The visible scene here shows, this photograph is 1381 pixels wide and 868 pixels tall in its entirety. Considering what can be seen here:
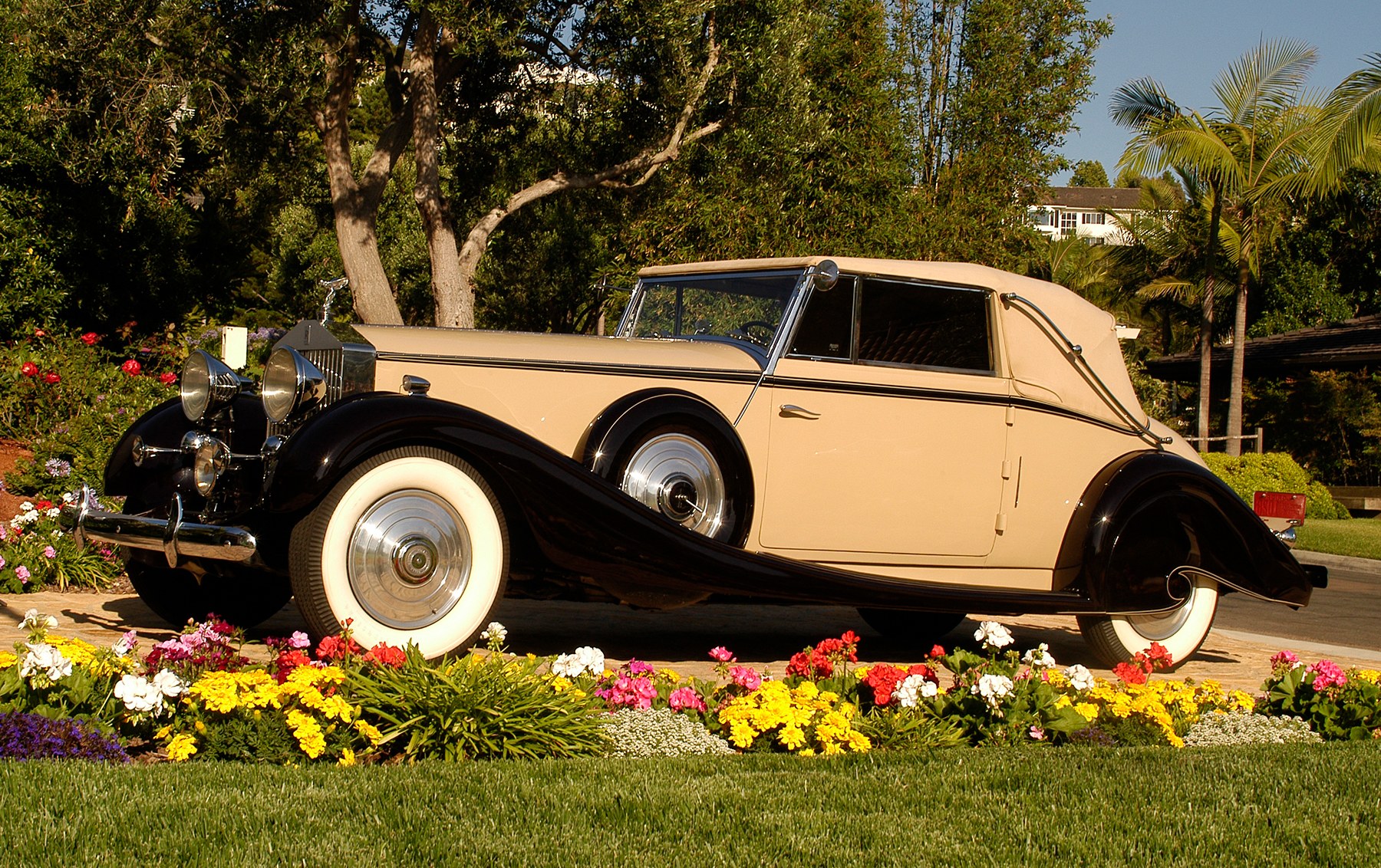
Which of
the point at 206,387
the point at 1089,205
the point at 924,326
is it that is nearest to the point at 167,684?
the point at 206,387

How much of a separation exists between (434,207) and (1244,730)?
11.3m

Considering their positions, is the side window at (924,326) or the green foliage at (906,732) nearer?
the green foliage at (906,732)

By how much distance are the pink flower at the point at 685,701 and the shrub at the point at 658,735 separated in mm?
45

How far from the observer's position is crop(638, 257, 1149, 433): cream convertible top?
5836mm

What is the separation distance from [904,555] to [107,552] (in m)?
4.51

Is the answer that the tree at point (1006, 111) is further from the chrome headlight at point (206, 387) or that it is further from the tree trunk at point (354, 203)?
the chrome headlight at point (206, 387)

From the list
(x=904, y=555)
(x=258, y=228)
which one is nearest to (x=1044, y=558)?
(x=904, y=555)

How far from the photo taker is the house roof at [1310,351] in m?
24.0

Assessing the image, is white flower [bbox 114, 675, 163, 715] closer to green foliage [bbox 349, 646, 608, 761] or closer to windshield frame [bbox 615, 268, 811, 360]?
green foliage [bbox 349, 646, 608, 761]

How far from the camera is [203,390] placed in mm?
5125

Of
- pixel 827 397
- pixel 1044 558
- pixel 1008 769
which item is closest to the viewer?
pixel 1008 769

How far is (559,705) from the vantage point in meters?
3.95

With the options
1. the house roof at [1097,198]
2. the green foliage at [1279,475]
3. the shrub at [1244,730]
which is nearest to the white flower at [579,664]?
the shrub at [1244,730]

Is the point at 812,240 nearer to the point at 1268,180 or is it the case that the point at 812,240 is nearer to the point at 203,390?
the point at 1268,180
